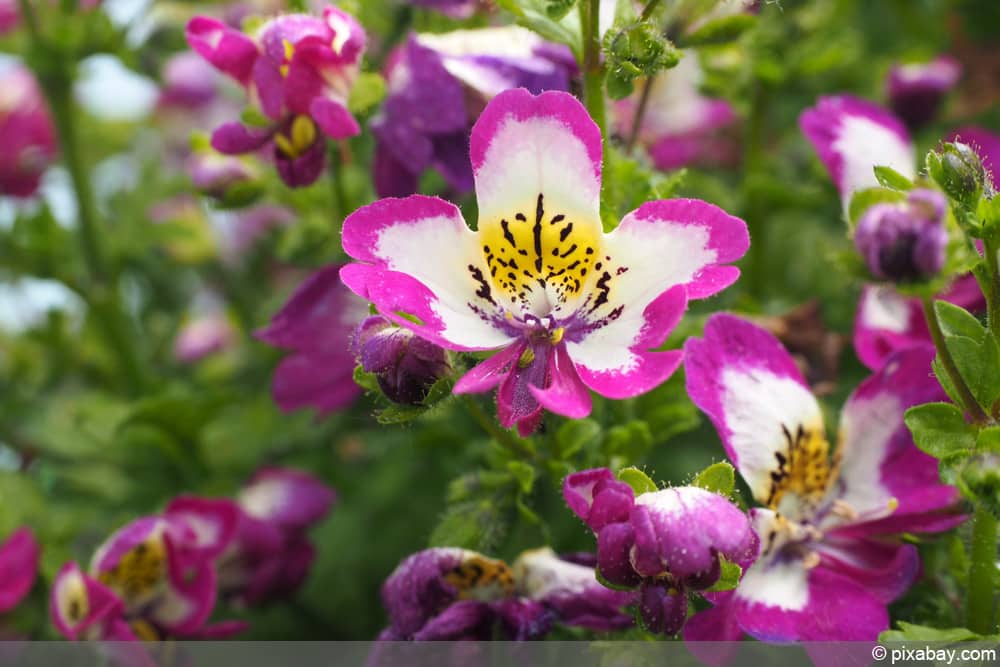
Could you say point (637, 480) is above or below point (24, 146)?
above

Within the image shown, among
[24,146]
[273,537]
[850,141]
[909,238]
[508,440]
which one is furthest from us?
[24,146]

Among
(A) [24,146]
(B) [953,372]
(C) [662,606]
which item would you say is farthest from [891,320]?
(A) [24,146]

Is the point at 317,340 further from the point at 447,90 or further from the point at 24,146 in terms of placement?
the point at 24,146

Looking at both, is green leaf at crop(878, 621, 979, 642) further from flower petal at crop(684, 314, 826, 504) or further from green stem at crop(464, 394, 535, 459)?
green stem at crop(464, 394, 535, 459)

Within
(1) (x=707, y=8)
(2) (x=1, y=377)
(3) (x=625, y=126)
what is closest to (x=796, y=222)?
(3) (x=625, y=126)

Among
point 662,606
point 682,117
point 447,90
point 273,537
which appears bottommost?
point 273,537

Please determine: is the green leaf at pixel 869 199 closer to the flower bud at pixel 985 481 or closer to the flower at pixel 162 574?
the flower bud at pixel 985 481

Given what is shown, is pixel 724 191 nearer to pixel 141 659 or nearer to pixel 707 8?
pixel 707 8
